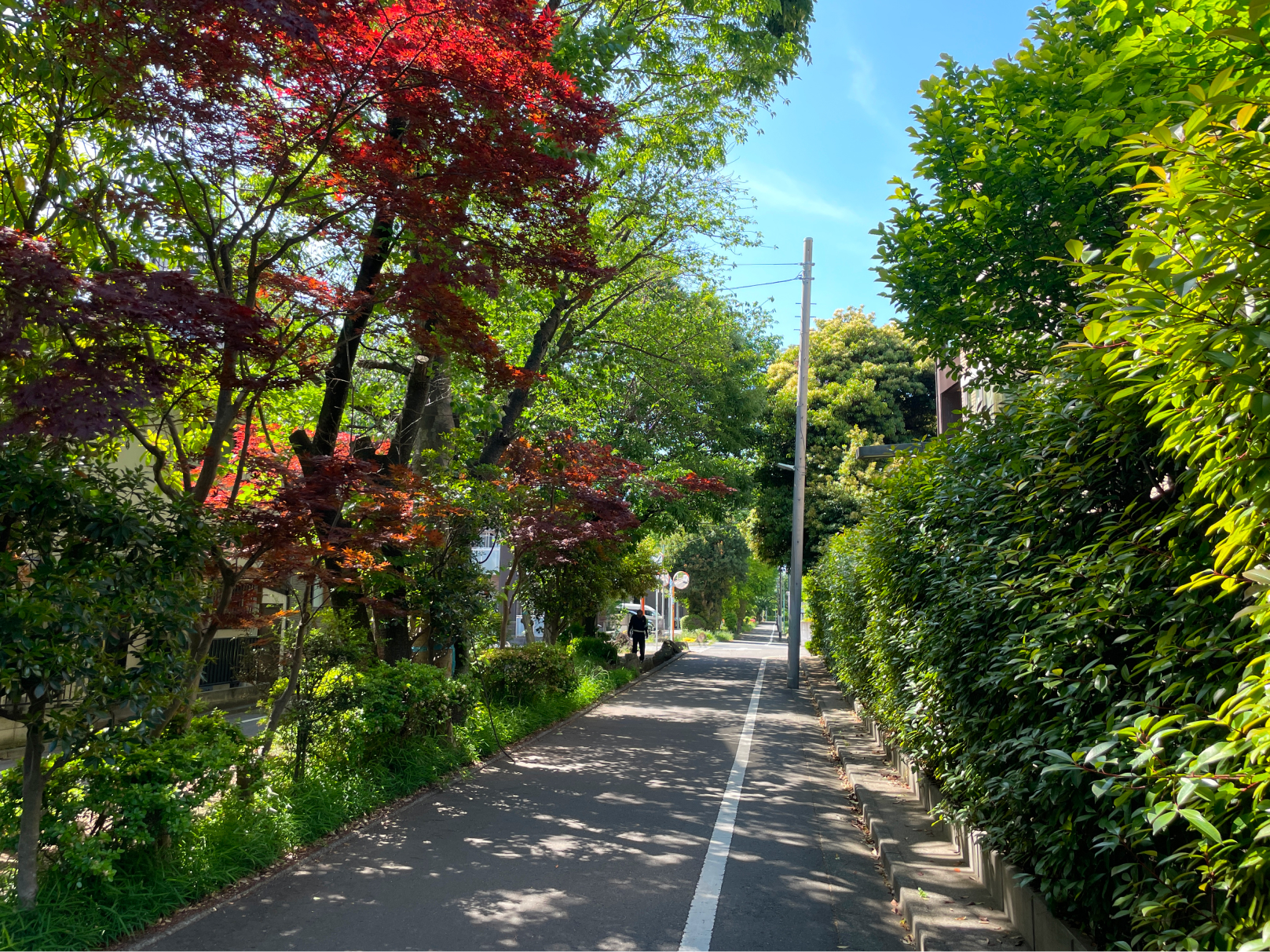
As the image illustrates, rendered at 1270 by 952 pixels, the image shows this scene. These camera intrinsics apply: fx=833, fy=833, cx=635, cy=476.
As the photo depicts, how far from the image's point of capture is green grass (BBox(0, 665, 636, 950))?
452cm

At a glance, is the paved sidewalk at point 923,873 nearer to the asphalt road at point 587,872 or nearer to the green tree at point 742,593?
the asphalt road at point 587,872

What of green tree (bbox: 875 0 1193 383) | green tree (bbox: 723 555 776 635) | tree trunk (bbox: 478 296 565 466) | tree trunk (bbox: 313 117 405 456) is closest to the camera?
green tree (bbox: 875 0 1193 383)

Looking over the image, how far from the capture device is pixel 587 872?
619 centimetres

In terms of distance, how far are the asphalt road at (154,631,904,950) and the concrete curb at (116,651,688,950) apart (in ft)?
0.23

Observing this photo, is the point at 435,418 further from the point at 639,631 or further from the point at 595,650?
the point at 639,631

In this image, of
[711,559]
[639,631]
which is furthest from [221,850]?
[711,559]

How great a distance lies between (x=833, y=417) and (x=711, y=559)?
24136 millimetres

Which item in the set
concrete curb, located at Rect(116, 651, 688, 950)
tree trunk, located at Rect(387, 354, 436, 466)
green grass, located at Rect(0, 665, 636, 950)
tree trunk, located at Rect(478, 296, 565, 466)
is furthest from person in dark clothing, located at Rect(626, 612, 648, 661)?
tree trunk, located at Rect(387, 354, 436, 466)

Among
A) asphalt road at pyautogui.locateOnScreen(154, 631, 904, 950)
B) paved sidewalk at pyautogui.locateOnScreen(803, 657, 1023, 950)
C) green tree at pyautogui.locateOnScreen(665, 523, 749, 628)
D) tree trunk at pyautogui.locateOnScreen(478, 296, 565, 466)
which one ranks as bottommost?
asphalt road at pyautogui.locateOnScreen(154, 631, 904, 950)

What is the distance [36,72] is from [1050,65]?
7247 millimetres

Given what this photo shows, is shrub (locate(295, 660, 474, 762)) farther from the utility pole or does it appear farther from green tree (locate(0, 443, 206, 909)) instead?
the utility pole

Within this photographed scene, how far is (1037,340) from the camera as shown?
703 cm

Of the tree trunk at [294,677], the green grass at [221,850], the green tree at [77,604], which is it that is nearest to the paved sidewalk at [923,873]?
the green grass at [221,850]

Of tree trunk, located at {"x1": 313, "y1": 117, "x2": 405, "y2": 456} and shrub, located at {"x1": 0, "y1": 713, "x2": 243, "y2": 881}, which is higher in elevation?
tree trunk, located at {"x1": 313, "y1": 117, "x2": 405, "y2": 456}
